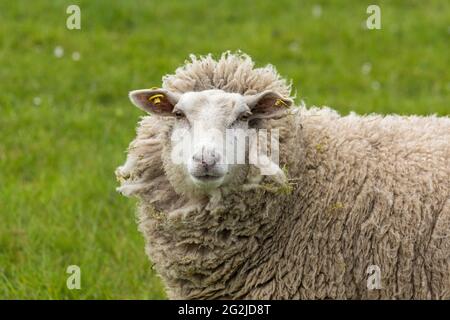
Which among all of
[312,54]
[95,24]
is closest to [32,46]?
[95,24]

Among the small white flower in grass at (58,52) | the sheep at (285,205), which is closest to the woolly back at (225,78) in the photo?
the sheep at (285,205)

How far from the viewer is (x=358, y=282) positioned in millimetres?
3461

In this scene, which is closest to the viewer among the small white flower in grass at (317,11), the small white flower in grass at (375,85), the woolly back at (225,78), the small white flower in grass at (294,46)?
the woolly back at (225,78)

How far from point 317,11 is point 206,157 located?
6.06m

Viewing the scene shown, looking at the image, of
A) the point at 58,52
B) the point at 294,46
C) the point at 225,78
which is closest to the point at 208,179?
the point at 225,78

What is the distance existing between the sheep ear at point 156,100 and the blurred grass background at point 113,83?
130cm

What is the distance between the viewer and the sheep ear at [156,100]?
3520 millimetres

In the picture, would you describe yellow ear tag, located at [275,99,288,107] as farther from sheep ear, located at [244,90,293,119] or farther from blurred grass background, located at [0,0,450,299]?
blurred grass background, located at [0,0,450,299]

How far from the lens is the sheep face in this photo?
3.24m

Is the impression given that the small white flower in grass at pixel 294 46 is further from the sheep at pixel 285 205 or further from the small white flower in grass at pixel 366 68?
the sheep at pixel 285 205

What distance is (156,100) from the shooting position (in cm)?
354

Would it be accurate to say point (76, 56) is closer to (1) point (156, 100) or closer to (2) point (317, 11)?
(2) point (317, 11)

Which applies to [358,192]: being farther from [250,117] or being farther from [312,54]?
[312,54]
